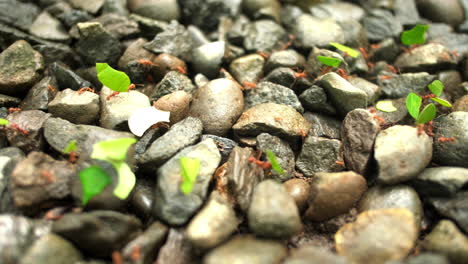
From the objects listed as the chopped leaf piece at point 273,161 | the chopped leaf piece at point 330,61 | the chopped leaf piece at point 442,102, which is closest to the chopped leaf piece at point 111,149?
the chopped leaf piece at point 273,161

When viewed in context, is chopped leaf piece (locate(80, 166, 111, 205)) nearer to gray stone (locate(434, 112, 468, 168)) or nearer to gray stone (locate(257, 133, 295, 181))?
gray stone (locate(257, 133, 295, 181))

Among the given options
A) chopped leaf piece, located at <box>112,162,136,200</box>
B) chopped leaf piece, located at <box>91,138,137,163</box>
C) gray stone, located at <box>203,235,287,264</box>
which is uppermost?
chopped leaf piece, located at <box>91,138,137,163</box>

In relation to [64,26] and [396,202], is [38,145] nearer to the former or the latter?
[64,26]

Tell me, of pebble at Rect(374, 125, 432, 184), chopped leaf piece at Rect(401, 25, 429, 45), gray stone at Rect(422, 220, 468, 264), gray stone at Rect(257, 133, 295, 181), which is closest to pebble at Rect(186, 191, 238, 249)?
gray stone at Rect(257, 133, 295, 181)

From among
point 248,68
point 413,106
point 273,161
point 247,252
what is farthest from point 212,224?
point 413,106

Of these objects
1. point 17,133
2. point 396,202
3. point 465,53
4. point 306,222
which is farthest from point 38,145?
point 465,53

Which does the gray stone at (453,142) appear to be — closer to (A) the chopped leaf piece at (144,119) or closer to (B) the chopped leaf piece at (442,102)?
(B) the chopped leaf piece at (442,102)
